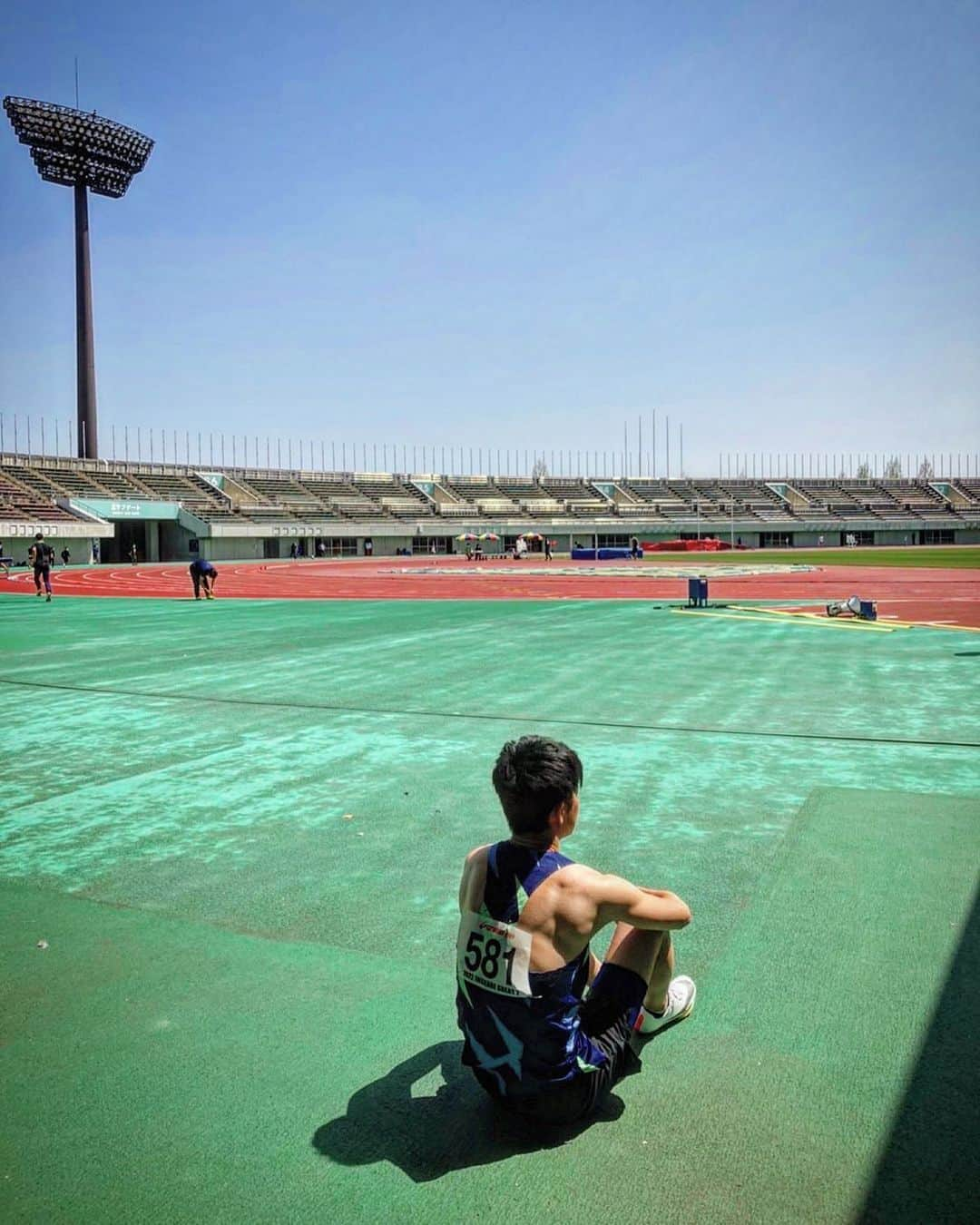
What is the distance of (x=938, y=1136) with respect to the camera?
3215 millimetres

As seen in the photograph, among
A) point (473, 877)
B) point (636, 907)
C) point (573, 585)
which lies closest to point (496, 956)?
point (473, 877)

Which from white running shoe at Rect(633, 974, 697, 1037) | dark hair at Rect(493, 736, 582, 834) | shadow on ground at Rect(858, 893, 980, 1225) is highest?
dark hair at Rect(493, 736, 582, 834)

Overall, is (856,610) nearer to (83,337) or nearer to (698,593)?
(698,593)

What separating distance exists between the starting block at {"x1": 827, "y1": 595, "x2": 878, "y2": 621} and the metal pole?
259ft

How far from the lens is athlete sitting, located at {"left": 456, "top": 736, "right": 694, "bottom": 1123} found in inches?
128

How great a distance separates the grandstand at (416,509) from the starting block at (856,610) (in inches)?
2065

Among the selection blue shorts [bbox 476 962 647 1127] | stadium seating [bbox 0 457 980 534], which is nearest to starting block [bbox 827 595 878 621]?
blue shorts [bbox 476 962 647 1127]

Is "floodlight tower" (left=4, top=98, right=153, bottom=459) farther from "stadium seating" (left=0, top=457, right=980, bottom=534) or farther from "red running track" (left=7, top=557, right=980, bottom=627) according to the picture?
"red running track" (left=7, top=557, right=980, bottom=627)

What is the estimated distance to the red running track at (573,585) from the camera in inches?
1105

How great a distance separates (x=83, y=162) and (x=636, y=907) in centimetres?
9739

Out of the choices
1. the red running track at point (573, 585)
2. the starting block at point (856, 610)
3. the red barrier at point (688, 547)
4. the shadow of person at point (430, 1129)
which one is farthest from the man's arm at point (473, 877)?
the red barrier at point (688, 547)

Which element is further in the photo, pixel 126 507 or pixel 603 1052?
pixel 126 507

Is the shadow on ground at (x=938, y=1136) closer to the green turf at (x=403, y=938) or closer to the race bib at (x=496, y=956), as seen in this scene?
the green turf at (x=403, y=938)

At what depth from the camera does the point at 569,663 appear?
48.5ft
